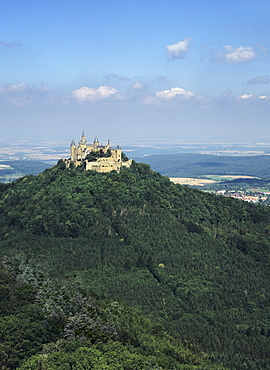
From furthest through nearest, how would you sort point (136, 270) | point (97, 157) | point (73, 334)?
point (97, 157)
point (136, 270)
point (73, 334)

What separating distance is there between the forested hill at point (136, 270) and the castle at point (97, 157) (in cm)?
304

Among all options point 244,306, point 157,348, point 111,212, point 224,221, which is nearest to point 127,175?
point 111,212

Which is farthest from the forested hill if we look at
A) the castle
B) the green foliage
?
the castle

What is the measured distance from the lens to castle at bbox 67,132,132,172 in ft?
360

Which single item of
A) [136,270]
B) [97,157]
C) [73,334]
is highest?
[97,157]

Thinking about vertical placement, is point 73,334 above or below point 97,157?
below

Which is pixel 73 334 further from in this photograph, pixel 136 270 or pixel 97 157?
pixel 97 157

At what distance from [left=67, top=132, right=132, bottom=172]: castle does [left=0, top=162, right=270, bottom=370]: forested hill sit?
304 cm

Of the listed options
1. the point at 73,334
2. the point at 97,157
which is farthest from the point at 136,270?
the point at 97,157

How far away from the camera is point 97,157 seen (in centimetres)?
11419

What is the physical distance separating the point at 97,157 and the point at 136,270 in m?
40.3

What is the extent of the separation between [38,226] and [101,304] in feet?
123

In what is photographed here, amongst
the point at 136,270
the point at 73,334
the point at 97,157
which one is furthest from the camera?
the point at 97,157

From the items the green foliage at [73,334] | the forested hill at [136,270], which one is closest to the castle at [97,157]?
the forested hill at [136,270]
